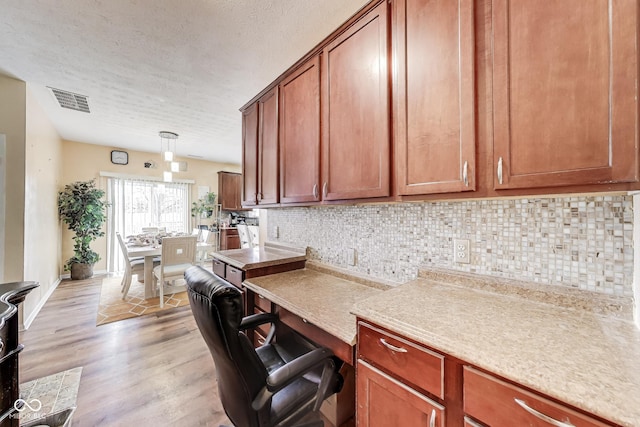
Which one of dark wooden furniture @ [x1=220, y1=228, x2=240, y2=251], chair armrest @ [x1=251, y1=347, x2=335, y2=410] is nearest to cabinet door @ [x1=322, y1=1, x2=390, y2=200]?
chair armrest @ [x1=251, y1=347, x2=335, y2=410]

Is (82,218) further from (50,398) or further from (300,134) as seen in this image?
(300,134)

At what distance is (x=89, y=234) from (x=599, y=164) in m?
6.53

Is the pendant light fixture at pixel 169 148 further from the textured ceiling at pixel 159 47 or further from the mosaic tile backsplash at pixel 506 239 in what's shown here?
the mosaic tile backsplash at pixel 506 239

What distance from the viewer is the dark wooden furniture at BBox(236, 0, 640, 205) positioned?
2.39ft

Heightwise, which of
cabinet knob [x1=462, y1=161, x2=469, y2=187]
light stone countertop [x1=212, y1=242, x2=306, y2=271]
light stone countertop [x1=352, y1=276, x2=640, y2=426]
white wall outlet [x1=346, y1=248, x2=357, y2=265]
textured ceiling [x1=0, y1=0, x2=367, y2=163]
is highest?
textured ceiling [x1=0, y1=0, x2=367, y2=163]

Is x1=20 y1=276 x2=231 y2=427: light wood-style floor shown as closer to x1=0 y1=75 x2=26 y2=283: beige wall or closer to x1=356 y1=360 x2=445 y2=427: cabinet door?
x1=0 y1=75 x2=26 y2=283: beige wall

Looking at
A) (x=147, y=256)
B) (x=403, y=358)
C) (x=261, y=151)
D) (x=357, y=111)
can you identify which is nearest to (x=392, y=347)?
(x=403, y=358)

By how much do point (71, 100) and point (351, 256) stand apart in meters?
3.79

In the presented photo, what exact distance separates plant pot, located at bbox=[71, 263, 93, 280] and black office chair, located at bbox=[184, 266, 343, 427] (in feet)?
16.8

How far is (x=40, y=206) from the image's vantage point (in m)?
3.28

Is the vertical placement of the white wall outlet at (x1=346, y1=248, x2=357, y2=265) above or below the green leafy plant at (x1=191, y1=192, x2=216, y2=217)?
below

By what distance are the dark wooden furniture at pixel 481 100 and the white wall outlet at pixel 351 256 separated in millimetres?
472

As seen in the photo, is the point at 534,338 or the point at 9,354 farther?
the point at 9,354

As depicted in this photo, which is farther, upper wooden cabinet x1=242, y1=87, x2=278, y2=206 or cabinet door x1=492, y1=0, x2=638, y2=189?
upper wooden cabinet x1=242, y1=87, x2=278, y2=206
